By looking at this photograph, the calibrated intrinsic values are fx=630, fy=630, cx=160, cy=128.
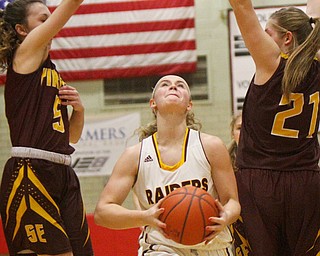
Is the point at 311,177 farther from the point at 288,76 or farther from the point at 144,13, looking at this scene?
the point at 144,13

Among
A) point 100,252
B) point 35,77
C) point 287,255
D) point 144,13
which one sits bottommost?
point 100,252

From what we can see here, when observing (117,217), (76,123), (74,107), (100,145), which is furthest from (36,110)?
(100,145)

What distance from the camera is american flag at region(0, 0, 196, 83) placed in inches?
364

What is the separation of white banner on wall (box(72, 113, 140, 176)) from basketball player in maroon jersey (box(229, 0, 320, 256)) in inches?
224

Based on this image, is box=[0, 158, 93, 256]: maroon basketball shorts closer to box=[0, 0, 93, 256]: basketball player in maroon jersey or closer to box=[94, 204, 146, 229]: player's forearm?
box=[0, 0, 93, 256]: basketball player in maroon jersey

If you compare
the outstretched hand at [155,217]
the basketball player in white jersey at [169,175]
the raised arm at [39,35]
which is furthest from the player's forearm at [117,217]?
the raised arm at [39,35]

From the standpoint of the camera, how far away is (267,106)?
3.74 m

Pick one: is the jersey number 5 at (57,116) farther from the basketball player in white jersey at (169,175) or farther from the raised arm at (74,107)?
the basketball player in white jersey at (169,175)

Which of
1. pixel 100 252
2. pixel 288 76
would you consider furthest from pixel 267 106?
pixel 100 252

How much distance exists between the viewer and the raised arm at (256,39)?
3.61 metres

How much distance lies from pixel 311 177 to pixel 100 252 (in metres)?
4.70

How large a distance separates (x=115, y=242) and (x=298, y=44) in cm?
474

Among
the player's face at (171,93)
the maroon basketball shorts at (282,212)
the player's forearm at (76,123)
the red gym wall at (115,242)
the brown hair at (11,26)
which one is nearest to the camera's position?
the maroon basketball shorts at (282,212)

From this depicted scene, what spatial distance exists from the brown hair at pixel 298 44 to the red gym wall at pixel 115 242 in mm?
4505
